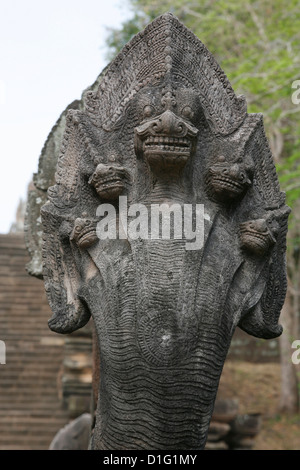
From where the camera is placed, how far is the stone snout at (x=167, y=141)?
2.23m

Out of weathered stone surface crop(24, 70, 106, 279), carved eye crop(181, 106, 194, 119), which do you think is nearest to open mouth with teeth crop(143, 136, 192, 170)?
carved eye crop(181, 106, 194, 119)

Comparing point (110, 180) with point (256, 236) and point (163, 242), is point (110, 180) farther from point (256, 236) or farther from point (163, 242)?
point (256, 236)

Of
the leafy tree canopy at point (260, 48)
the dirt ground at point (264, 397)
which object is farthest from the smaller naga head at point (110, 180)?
the dirt ground at point (264, 397)

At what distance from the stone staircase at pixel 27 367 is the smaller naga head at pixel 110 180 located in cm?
670

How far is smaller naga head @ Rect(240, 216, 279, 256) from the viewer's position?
2.33 meters

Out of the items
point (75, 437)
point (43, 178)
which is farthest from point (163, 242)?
point (75, 437)

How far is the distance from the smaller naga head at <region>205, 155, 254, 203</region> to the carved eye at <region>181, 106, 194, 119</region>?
19cm

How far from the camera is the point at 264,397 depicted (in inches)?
511

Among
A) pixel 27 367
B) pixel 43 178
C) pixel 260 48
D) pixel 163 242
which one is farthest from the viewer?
pixel 260 48

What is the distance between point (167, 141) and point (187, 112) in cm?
19

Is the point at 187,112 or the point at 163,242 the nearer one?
the point at 163,242

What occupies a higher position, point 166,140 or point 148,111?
point 148,111

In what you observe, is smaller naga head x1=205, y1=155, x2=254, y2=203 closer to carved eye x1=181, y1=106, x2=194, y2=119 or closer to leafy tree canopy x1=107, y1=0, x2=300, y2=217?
carved eye x1=181, y1=106, x2=194, y2=119
